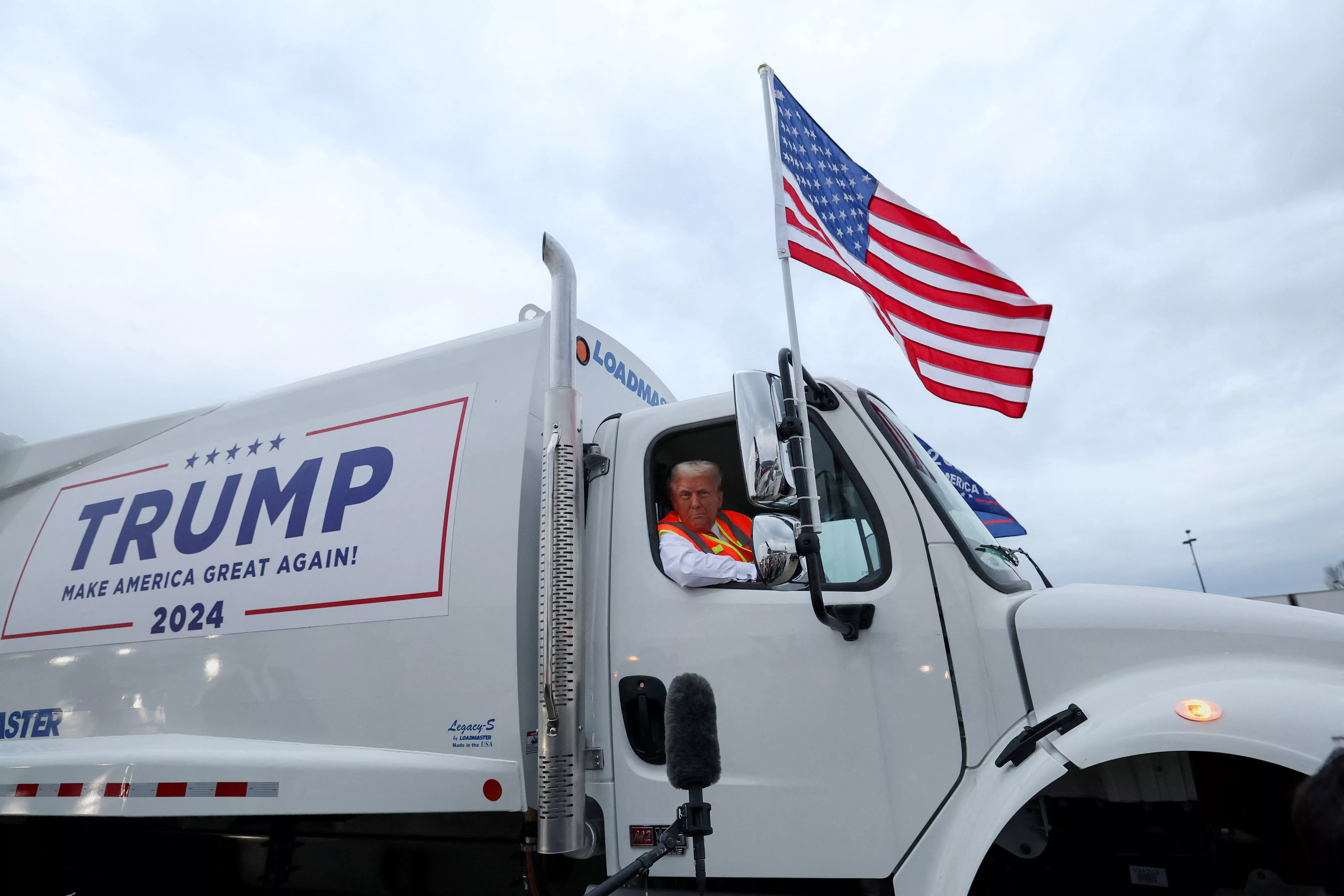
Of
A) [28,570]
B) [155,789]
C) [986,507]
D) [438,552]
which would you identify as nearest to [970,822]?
[438,552]

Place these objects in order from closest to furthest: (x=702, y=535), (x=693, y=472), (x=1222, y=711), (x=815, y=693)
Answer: (x=1222, y=711), (x=815, y=693), (x=702, y=535), (x=693, y=472)

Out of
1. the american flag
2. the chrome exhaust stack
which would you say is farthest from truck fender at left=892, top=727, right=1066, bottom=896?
the american flag

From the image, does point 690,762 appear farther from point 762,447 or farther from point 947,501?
point 947,501

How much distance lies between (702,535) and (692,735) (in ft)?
3.37

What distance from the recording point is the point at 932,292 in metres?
3.52

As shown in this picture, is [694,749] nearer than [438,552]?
Yes

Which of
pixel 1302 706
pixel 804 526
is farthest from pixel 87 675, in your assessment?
pixel 1302 706

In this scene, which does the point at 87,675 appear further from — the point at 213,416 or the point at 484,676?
the point at 484,676

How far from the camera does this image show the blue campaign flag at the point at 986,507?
7781 mm

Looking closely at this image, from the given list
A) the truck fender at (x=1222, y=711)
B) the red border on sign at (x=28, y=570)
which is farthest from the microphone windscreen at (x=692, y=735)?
the red border on sign at (x=28, y=570)

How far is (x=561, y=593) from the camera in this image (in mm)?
2807

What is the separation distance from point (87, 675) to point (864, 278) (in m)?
4.06

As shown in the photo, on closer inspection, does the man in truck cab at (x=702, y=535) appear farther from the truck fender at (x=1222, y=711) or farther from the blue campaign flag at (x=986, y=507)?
the blue campaign flag at (x=986, y=507)

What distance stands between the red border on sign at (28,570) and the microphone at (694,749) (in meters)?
2.97
